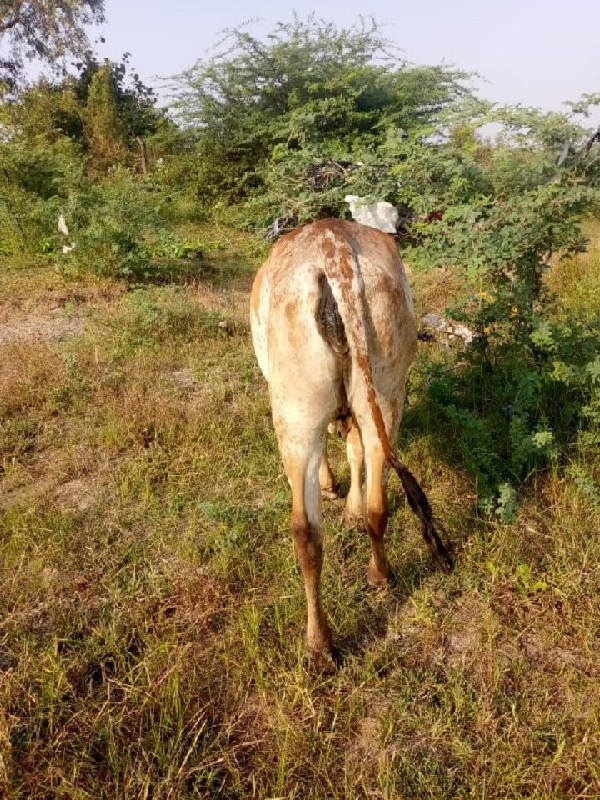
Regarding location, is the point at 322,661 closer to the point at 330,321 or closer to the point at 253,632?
the point at 253,632

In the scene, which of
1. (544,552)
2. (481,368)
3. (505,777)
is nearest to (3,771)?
(505,777)

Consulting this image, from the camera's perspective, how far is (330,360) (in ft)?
7.02

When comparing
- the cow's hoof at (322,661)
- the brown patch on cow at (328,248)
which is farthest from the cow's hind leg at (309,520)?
the brown patch on cow at (328,248)

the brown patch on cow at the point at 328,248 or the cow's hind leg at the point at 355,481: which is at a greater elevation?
the brown patch on cow at the point at 328,248

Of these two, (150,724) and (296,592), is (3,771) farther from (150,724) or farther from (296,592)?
(296,592)

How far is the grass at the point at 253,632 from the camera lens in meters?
1.84

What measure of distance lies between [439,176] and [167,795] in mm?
3650

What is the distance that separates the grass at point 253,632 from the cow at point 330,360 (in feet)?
1.08

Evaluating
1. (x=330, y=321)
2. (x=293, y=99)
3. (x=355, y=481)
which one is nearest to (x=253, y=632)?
(x=355, y=481)

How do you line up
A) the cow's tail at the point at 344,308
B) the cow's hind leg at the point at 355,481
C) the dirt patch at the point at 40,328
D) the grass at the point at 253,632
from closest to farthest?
the grass at the point at 253,632 < the cow's tail at the point at 344,308 < the cow's hind leg at the point at 355,481 < the dirt patch at the point at 40,328

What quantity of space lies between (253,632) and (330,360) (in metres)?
1.22

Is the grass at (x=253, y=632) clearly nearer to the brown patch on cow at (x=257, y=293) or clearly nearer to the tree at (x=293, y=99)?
the brown patch on cow at (x=257, y=293)

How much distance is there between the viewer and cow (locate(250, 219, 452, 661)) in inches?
83.5

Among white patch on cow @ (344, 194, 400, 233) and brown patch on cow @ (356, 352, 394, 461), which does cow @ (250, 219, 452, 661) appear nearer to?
brown patch on cow @ (356, 352, 394, 461)
